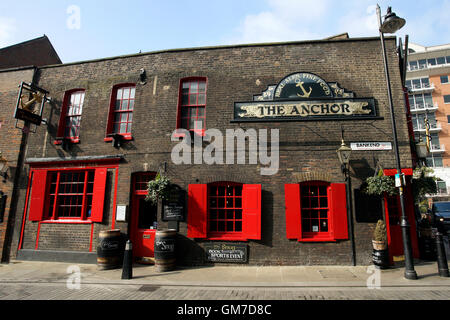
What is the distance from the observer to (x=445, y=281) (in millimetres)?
6223

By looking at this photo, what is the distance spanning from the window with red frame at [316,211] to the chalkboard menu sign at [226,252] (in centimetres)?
160

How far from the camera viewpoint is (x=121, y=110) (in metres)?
10.0

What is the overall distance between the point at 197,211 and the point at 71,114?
6.98m

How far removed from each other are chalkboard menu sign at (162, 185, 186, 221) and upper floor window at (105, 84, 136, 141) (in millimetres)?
3194

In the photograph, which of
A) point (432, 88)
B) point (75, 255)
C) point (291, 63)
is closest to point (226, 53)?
point (291, 63)

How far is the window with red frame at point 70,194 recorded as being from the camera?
9.61 metres

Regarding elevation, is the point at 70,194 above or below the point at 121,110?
below

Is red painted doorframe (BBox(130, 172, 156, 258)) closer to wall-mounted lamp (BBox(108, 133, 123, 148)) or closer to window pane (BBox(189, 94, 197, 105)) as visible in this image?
wall-mounted lamp (BBox(108, 133, 123, 148))

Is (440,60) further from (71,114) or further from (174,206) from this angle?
(71,114)

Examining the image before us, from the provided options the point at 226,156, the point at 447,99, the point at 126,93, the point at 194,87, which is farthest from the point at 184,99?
the point at 447,99

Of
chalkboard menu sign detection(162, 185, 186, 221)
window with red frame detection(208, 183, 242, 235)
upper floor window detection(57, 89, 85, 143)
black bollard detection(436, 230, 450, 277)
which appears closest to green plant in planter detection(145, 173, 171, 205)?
chalkboard menu sign detection(162, 185, 186, 221)

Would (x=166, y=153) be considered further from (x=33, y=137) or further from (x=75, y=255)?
(x=33, y=137)

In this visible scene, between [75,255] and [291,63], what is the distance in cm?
1058

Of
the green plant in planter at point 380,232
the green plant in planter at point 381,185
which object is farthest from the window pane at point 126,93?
the green plant in planter at point 380,232
